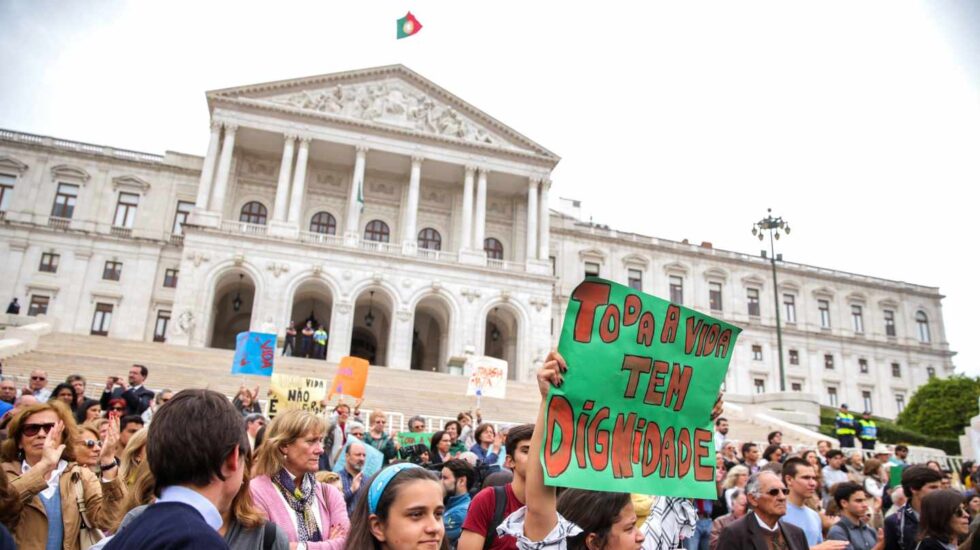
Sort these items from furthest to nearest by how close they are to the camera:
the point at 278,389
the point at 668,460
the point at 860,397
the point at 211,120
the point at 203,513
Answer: the point at 860,397 < the point at 211,120 < the point at 278,389 < the point at 668,460 < the point at 203,513

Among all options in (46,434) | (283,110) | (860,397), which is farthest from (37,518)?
(860,397)

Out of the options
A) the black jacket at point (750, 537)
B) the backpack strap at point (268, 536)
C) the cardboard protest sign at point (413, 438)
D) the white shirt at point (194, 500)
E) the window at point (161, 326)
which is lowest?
the black jacket at point (750, 537)

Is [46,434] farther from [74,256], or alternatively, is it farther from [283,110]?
[74,256]

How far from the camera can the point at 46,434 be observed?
13.9 ft

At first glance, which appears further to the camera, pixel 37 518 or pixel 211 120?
pixel 211 120

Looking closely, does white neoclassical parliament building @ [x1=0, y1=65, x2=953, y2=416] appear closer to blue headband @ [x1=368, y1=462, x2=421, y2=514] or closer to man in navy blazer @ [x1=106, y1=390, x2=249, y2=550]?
blue headband @ [x1=368, y1=462, x2=421, y2=514]

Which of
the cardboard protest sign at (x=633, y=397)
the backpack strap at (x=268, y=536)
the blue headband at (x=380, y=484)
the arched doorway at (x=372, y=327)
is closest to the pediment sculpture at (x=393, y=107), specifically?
the arched doorway at (x=372, y=327)

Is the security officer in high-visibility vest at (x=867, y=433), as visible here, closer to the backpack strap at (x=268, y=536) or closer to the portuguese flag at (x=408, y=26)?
the backpack strap at (x=268, y=536)

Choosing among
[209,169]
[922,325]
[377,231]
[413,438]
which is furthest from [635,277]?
[413,438]

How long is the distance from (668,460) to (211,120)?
3678 cm

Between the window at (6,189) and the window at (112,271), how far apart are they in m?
6.31

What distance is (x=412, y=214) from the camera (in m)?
36.8

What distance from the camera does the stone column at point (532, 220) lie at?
37969 millimetres

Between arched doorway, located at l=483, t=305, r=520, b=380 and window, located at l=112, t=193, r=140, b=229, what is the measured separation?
69.1 feet
